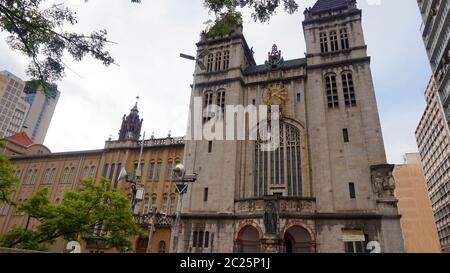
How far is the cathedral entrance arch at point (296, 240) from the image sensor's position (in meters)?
23.3

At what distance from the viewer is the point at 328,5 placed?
34.7m

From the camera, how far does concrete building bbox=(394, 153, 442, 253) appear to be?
62.4 meters

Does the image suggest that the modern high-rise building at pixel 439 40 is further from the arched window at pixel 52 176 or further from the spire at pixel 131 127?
the arched window at pixel 52 176

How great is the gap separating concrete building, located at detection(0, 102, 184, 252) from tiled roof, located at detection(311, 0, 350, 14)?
2240 centimetres

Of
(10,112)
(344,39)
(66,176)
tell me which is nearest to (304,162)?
(344,39)

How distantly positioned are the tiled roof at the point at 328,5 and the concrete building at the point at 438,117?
15307mm

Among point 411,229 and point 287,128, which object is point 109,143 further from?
point 411,229

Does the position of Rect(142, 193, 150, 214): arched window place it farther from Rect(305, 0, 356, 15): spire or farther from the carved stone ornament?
Rect(305, 0, 356, 15): spire

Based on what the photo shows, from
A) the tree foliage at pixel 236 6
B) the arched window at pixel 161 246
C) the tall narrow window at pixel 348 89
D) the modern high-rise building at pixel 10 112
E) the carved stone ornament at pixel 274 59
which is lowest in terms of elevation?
the arched window at pixel 161 246

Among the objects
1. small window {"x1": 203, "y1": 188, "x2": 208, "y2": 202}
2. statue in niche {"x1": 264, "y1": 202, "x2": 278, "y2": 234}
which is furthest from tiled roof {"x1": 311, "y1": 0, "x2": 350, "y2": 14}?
small window {"x1": 203, "y1": 188, "x2": 208, "y2": 202}

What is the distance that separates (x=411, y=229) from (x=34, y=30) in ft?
250

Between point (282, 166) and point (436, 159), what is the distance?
60.0 metres

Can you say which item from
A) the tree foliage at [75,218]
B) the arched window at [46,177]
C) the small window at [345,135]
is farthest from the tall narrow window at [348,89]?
the arched window at [46,177]

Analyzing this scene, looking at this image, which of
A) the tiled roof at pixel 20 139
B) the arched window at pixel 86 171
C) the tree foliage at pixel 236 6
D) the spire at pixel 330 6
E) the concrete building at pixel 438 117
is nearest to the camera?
the tree foliage at pixel 236 6
